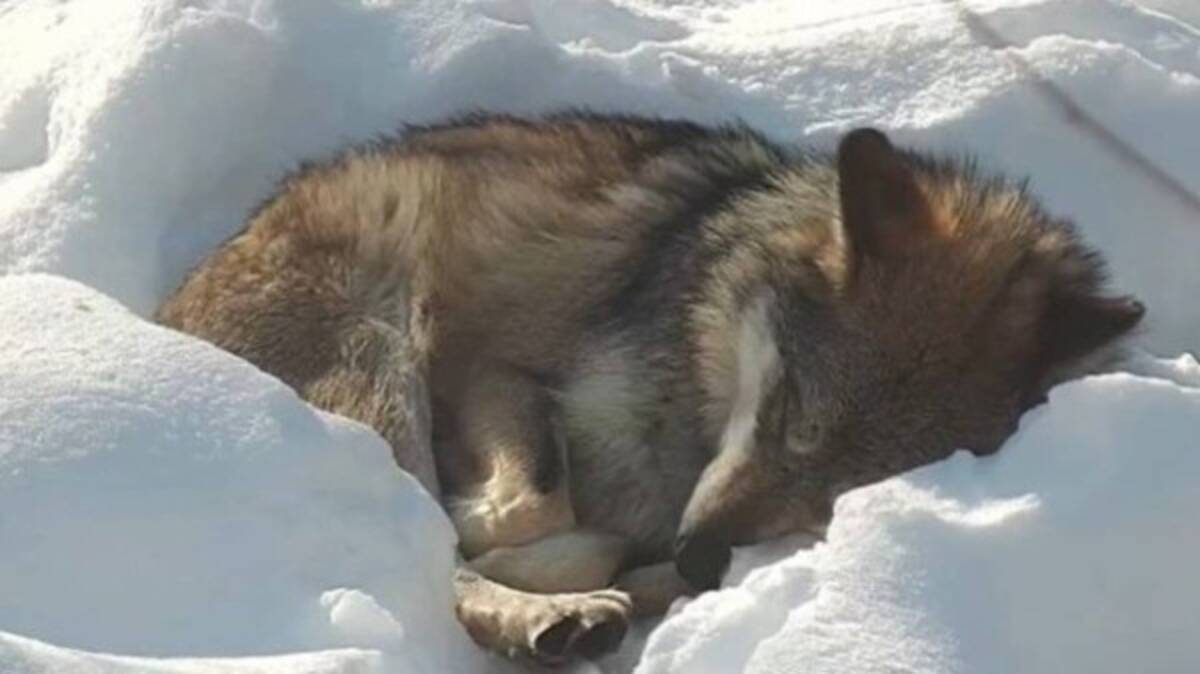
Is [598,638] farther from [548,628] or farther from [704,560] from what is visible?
[704,560]

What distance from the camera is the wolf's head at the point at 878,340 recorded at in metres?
4.22

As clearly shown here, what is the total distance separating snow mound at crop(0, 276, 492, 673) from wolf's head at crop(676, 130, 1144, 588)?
1.99 feet

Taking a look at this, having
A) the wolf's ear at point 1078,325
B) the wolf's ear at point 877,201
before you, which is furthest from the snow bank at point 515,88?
the wolf's ear at point 877,201

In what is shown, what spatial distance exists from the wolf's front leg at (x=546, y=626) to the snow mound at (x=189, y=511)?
5 cm

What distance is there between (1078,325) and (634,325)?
3.25 ft

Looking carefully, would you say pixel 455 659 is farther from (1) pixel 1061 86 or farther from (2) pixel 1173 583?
(1) pixel 1061 86

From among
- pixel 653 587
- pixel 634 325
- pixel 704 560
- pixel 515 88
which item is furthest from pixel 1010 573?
pixel 515 88

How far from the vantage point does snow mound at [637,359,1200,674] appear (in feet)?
11.4

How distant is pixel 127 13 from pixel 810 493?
2.60m

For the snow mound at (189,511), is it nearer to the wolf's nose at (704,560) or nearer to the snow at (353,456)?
the snow at (353,456)

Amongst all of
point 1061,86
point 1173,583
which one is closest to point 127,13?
point 1061,86

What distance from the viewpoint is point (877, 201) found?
4516 mm

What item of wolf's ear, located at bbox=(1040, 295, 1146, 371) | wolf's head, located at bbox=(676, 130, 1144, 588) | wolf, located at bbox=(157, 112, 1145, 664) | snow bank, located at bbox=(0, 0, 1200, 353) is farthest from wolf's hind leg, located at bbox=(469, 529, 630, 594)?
snow bank, located at bbox=(0, 0, 1200, 353)

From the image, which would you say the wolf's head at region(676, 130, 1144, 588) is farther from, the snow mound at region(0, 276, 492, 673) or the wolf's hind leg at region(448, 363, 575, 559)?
the snow mound at region(0, 276, 492, 673)
